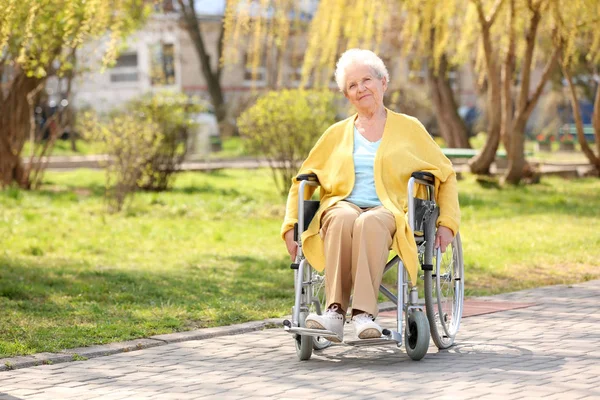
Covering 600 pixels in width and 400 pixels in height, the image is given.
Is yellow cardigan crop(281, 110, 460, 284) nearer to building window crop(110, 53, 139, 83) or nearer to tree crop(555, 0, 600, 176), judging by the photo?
tree crop(555, 0, 600, 176)

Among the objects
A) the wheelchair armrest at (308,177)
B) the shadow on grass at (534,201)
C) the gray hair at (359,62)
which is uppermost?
the gray hair at (359,62)

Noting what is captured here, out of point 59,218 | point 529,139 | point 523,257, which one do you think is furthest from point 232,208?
point 529,139

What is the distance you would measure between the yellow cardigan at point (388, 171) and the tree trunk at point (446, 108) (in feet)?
47.7

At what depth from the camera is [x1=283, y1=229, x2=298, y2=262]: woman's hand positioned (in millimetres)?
6219

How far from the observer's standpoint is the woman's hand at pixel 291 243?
622 cm

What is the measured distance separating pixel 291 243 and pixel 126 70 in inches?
1731

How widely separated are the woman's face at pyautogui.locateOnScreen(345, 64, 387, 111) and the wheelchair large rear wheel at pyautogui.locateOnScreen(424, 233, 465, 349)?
2.92ft

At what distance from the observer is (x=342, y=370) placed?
5.75 metres

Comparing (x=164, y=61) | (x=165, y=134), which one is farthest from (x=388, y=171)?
(x=164, y=61)

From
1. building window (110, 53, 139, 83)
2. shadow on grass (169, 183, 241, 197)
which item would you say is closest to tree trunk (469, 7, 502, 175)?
shadow on grass (169, 183, 241, 197)

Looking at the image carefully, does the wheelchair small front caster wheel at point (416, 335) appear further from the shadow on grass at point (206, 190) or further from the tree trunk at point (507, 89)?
the shadow on grass at point (206, 190)

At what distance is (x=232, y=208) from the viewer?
52.5 feet

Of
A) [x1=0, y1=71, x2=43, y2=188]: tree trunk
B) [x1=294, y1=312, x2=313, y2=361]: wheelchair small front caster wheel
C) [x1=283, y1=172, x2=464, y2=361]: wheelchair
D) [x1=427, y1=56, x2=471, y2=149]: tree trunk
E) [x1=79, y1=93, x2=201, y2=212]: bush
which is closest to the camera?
[x1=283, y1=172, x2=464, y2=361]: wheelchair

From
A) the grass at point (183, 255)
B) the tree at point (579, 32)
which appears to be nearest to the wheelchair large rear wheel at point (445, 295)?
the grass at point (183, 255)
